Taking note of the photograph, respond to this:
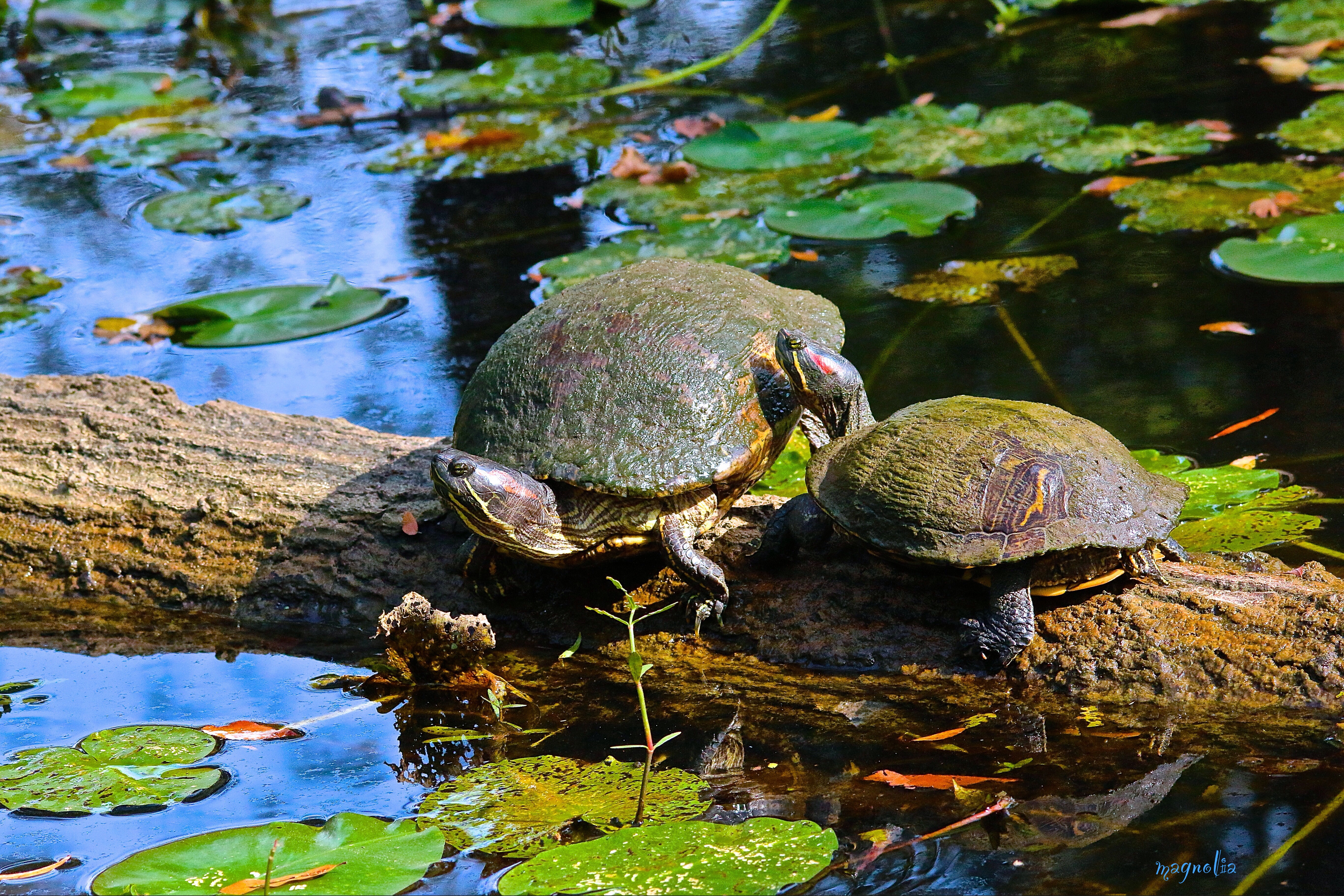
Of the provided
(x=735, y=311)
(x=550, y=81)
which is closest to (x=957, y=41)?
(x=550, y=81)

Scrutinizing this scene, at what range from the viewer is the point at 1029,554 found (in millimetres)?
2998

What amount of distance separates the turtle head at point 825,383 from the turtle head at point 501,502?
0.84 metres

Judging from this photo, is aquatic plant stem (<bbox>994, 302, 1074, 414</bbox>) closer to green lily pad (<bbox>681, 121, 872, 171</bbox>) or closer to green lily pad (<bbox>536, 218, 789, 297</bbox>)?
green lily pad (<bbox>536, 218, 789, 297</bbox>)

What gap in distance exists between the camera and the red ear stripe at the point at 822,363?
3.58 m

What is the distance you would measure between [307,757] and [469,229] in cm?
479

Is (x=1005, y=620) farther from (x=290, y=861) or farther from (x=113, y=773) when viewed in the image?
(x=113, y=773)

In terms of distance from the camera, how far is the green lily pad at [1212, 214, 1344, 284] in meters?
5.39

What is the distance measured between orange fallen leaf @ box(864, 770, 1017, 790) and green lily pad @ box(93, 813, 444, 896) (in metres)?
1.10

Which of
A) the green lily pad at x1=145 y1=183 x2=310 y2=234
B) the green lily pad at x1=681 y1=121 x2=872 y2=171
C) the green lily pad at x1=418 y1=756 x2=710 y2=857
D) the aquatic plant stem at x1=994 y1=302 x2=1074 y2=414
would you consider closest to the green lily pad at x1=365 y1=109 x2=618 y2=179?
the green lily pad at x1=145 y1=183 x2=310 y2=234

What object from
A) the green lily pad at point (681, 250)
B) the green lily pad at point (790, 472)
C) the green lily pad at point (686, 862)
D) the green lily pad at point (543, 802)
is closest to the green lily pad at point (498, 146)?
the green lily pad at point (681, 250)

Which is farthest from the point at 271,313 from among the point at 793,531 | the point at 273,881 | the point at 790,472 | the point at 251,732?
the point at 273,881

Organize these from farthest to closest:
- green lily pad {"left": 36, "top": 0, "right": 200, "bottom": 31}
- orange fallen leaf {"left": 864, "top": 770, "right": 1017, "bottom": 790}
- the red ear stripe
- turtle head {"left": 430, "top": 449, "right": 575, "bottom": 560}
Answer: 1. green lily pad {"left": 36, "top": 0, "right": 200, "bottom": 31}
2. the red ear stripe
3. turtle head {"left": 430, "top": 449, "right": 575, "bottom": 560}
4. orange fallen leaf {"left": 864, "top": 770, "right": 1017, "bottom": 790}

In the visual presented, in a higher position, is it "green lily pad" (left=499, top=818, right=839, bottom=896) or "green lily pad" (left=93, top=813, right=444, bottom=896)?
"green lily pad" (left=93, top=813, right=444, bottom=896)
